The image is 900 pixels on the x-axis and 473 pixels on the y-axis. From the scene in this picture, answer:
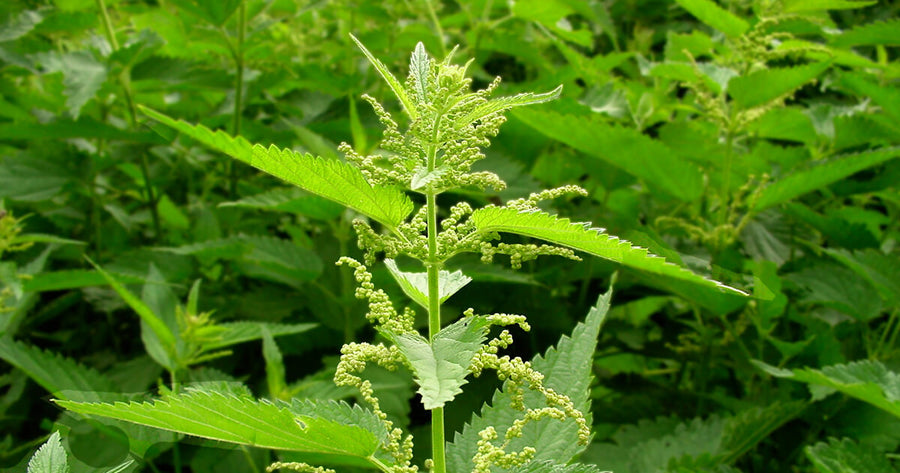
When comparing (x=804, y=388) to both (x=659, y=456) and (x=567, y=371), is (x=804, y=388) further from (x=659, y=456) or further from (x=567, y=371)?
(x=567, y=371)

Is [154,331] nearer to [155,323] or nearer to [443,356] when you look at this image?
[155,323]

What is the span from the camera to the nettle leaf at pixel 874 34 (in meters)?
1.82

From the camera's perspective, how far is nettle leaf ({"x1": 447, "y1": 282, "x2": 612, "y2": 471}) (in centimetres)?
83

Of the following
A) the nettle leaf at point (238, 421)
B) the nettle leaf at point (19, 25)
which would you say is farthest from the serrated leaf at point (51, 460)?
the nettle leaf at point (19, 25)

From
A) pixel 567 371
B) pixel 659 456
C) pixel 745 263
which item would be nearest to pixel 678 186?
pixel 745 263

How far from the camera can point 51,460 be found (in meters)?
0.66

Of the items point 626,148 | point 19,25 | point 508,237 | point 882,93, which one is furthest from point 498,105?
point 19,25

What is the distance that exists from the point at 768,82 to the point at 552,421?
3.50ft

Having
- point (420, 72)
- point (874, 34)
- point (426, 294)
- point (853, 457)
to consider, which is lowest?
point (853, 457)

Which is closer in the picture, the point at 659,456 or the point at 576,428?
the point at 576,428

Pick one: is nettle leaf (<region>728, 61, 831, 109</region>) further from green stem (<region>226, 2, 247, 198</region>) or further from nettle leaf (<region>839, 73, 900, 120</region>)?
green stem (<region>226, 2, 247, 198</region>)

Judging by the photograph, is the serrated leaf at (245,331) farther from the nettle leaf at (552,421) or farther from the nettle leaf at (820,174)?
the nettle leaf at (820,174)

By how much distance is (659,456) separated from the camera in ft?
4.34

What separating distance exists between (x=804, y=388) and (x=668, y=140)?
667 millimetres
